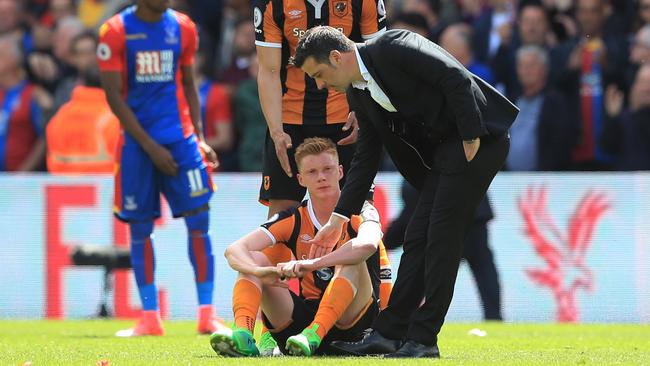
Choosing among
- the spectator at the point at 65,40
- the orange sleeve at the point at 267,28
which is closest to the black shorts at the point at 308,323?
the orange sleeve at the point at 267,28

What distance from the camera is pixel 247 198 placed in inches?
496

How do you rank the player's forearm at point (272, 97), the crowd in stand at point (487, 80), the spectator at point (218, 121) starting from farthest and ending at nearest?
1. the spectator at point (218, 121)
2. the crowd in stand at point (487, 80)
3. the player's forearm at point (272, 97)

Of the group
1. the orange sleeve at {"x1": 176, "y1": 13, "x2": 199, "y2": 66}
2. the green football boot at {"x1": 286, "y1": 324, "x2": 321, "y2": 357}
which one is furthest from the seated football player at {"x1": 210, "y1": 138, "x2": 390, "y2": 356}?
the orange sleeve at {"x1": 176, "y1": 13, "x2": 199, "y2": 66}

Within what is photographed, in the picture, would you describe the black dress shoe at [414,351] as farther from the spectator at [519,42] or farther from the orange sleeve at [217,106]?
the orange sleeve at [217,106]

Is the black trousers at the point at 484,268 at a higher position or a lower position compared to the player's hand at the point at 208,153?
lower

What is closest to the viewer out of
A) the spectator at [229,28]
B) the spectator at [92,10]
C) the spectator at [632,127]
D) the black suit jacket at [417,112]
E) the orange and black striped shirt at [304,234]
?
the black suit jacket at [417,112]

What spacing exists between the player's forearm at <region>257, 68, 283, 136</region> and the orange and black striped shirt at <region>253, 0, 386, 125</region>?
0.54ft

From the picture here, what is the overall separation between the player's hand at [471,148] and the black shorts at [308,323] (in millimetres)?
1106

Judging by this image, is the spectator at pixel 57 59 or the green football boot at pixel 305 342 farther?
the spectator at pixel 57 59

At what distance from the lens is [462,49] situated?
1366 centimetres

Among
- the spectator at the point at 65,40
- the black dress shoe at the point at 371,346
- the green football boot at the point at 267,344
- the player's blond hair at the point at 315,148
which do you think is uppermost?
the player's blond hair at the point at 315,148

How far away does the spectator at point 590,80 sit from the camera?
13617mm

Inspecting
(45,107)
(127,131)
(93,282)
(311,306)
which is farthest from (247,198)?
(311,306)

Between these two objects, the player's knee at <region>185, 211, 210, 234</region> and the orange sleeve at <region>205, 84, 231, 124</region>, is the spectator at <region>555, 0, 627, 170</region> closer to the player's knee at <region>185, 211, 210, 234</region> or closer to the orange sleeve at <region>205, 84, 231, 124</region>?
the orange sleeve at <region>205, 84, 231, 124</region>
